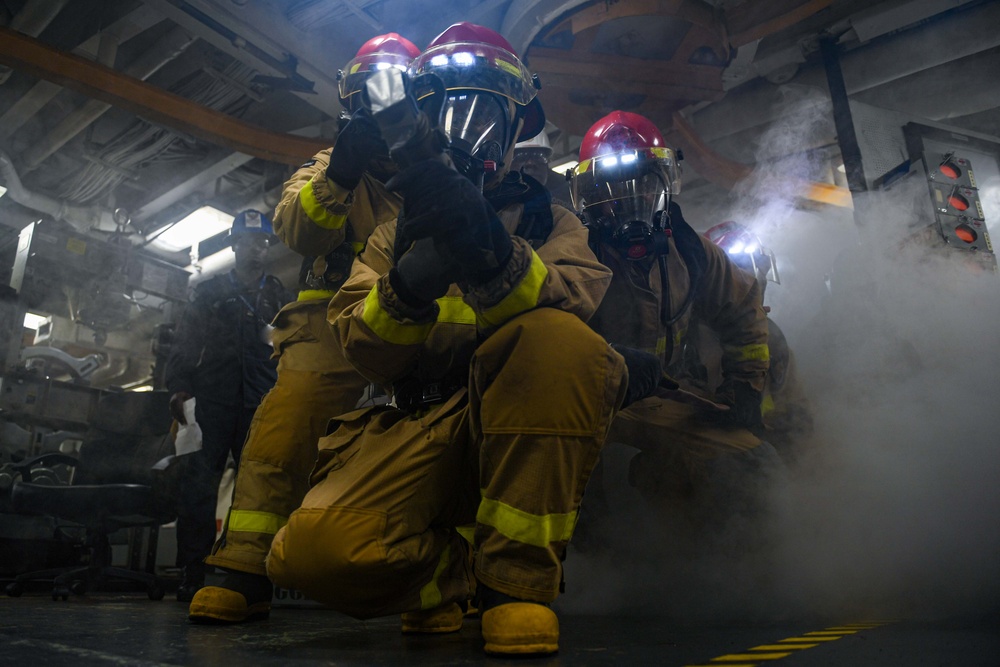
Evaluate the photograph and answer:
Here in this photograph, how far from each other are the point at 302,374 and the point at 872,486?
2.23 meters

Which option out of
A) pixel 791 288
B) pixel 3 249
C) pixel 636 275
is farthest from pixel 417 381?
pixel 3 249

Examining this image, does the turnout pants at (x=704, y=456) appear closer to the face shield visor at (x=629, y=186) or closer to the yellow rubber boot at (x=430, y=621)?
the face shield visor at (x=629, y=186)

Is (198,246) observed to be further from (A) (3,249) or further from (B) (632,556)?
(B) (632,556)

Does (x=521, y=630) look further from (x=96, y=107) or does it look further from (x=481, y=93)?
(x=96, y=107)

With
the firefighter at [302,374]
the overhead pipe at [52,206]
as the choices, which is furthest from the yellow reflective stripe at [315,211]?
the overhead pipe at [52,206]

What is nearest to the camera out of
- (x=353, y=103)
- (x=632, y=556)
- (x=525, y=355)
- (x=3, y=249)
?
(x=525, y=355)

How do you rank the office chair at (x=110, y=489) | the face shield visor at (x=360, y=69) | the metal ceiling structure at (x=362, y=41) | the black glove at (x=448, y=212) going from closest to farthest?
the black glove at (x=448, y=212) < the face shield visor at (x=360, y=69) < the office chair at (x=110, y=489) < the metal ceiling structure at (x=362, y=41)

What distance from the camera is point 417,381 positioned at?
4.88ft

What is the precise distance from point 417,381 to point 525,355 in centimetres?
35

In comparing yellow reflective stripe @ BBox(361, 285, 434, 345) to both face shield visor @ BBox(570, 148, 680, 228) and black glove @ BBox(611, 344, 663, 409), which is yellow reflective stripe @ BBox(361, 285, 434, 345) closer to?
black glove @ BBox(611, 344, 663, 409)

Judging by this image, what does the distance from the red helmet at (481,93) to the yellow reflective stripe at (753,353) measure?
1319mm

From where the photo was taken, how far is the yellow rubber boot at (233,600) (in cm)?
157

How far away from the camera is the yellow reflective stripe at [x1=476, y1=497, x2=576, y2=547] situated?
117 cm

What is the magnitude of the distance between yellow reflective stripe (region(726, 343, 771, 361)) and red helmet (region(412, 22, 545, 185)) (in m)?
1.32
